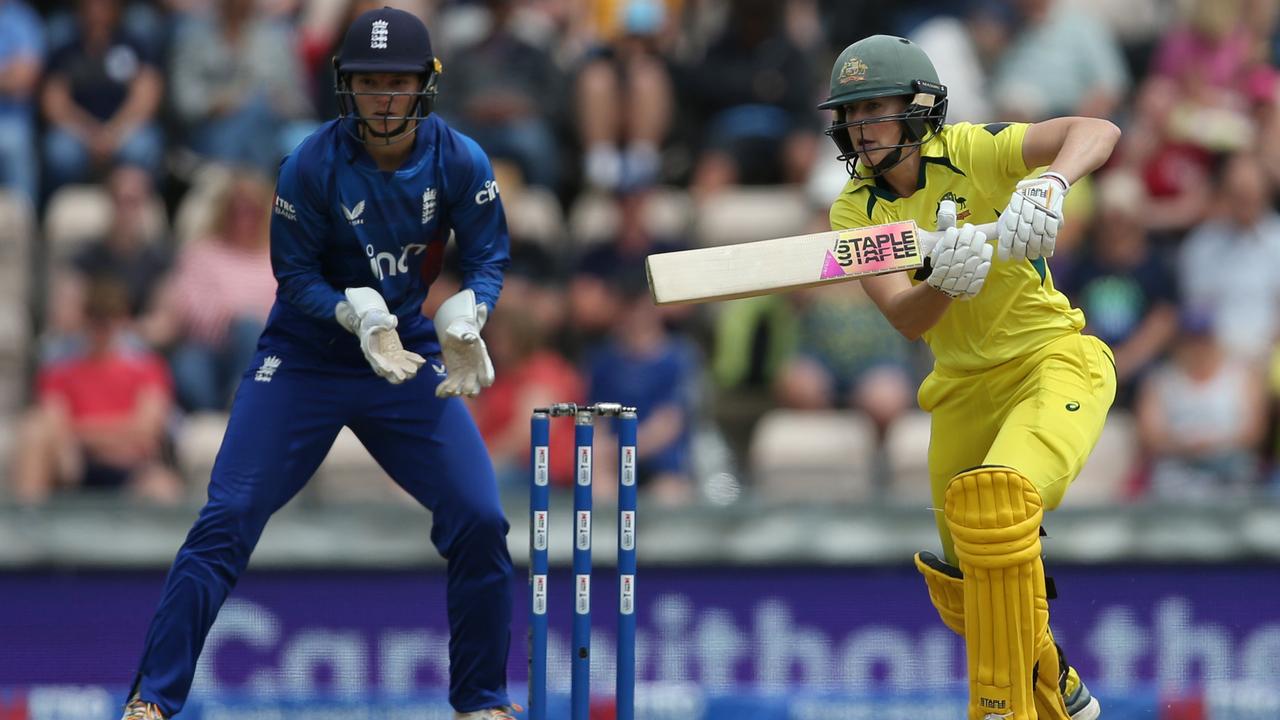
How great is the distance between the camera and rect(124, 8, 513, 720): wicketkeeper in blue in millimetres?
5199

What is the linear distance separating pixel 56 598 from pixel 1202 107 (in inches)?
251

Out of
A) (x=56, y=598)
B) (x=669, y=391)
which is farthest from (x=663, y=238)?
(x=56, y=598)

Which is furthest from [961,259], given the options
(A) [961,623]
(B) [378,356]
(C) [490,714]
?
(C) [490,714]

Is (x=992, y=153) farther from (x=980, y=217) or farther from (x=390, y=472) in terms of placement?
(x=390, y=472)

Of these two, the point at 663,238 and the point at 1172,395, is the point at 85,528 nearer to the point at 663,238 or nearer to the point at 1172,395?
the point at 663,238

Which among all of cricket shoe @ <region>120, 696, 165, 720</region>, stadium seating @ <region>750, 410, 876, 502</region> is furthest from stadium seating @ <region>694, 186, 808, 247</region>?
cricket shoe @ <region>120, 696, 165, 720</region>

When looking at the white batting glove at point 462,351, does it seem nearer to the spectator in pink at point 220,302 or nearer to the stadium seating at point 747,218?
the spectator in pink at point 220,302

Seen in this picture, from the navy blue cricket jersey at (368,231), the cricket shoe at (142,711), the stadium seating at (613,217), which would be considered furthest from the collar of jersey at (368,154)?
the stadium seating at (613,217)

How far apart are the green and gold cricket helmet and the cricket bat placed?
39 centimetres

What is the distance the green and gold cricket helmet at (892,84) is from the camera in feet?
16.9

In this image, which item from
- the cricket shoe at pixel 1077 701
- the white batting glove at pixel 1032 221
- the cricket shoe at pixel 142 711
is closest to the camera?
the white batting glove at pixel 1032 221

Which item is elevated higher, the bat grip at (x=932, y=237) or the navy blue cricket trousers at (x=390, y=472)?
the bat grip at (x=932, y=237)

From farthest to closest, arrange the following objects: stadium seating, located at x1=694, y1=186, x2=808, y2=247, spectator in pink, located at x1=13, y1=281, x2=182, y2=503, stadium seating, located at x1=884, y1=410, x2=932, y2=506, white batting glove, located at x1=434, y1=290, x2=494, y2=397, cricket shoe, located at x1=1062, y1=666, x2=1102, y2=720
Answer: stadium seating, located at x1=694, y1=186, x2=808, y2=247 → stadium seating, located at x1=884, y1=410, x2=932, y2=506 → spectator in pink, located at x1=13, y1=281, x2=182, y2=503 → cricket shoe, located at x1=1062, y1=666, x2=1102, y2=720 → white batting glove, located at x1=434, y1=290, x2=494, y2=397

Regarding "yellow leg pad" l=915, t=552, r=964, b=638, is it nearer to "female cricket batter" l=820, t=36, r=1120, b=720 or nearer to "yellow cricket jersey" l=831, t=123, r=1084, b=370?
"female cricket batter" l=820, t=36, r=1120, b=720
